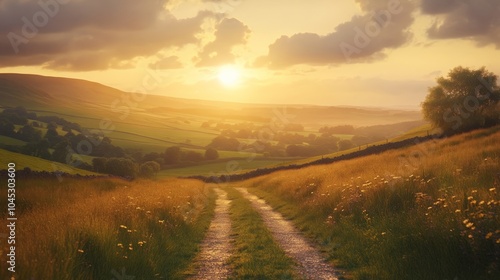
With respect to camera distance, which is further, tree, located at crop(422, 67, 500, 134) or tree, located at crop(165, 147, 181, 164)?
tree, located at crop(165, 147, 181, 164)

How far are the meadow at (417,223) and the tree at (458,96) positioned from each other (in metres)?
47.0

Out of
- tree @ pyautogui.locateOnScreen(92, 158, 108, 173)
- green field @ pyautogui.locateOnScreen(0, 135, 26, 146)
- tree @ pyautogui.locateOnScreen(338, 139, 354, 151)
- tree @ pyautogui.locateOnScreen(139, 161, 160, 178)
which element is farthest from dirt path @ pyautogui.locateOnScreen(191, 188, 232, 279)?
tree @ pyautogui.locateOnScreen(338, 139, 354, 151)

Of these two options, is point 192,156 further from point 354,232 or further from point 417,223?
point 417,223

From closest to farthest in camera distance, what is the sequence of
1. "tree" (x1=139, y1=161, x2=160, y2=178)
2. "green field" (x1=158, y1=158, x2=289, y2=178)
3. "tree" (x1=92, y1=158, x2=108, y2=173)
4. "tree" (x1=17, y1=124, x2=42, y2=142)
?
"tree" (x1=92, y1=158, x2=108, y2=173)
"tree" (x1=139, y1=161, x2=160, y2=178)
"green field" (x1=158, y1=158, x2=289, y2=178)
"tree" (x1=17, y1=124, x2=42, y2=142)

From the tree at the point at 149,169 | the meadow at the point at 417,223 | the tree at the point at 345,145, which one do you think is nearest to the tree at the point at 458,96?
the meadow at the point at 417,223

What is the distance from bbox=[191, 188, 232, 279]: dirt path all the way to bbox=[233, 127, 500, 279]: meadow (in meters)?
3.12

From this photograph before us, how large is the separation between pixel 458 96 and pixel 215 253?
199 feet

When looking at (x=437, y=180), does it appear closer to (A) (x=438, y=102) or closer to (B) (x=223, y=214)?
(B) (x=223, y=214)

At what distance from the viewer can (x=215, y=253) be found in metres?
12.5

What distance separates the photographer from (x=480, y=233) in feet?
A: 25.6

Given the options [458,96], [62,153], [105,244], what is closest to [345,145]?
[458,96]

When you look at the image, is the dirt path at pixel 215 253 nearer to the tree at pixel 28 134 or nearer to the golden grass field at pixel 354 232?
the golden grass field at pixel 354 232

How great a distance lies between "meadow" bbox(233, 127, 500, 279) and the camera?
7980 millimetres

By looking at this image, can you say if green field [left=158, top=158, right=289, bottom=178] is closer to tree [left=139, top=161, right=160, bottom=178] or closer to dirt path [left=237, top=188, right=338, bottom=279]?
tree [left=139, top=161, right=160, bottom=178]
